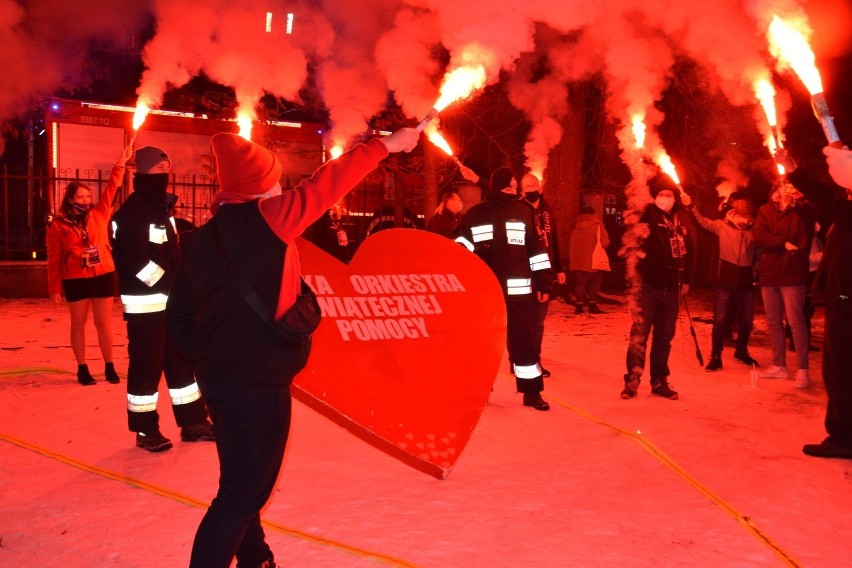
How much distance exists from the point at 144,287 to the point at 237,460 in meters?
2.83

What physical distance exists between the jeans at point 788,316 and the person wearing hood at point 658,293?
4.84ft

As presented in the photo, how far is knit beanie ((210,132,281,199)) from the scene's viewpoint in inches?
131

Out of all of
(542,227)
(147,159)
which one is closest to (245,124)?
(542,227)

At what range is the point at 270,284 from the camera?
3.16 m

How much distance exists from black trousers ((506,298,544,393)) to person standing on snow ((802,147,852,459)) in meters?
2.31

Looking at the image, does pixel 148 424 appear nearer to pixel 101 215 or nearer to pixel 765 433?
pixel 101 215

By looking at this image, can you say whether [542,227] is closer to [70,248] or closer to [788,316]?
[788,316]

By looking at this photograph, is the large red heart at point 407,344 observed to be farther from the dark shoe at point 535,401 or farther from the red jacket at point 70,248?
the red jacket at point 70,248

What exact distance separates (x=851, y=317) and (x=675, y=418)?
67.3 inches

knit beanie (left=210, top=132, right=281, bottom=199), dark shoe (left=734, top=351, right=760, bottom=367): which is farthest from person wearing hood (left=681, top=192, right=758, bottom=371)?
knit beanie (left=210, top=132, right=281, bottom=199)

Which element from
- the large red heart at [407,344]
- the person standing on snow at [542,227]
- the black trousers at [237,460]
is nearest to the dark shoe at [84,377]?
the large red heart at [407,344]

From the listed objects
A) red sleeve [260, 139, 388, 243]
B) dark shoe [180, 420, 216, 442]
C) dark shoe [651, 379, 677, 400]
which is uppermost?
red sleeve [260, 139, 388, 243]

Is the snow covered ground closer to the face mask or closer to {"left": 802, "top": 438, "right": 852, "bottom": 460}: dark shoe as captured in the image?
{"left": 802, "top": 438, "right": 852, "bottom": 460}: dark shoe

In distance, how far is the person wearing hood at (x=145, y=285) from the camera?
554cm
